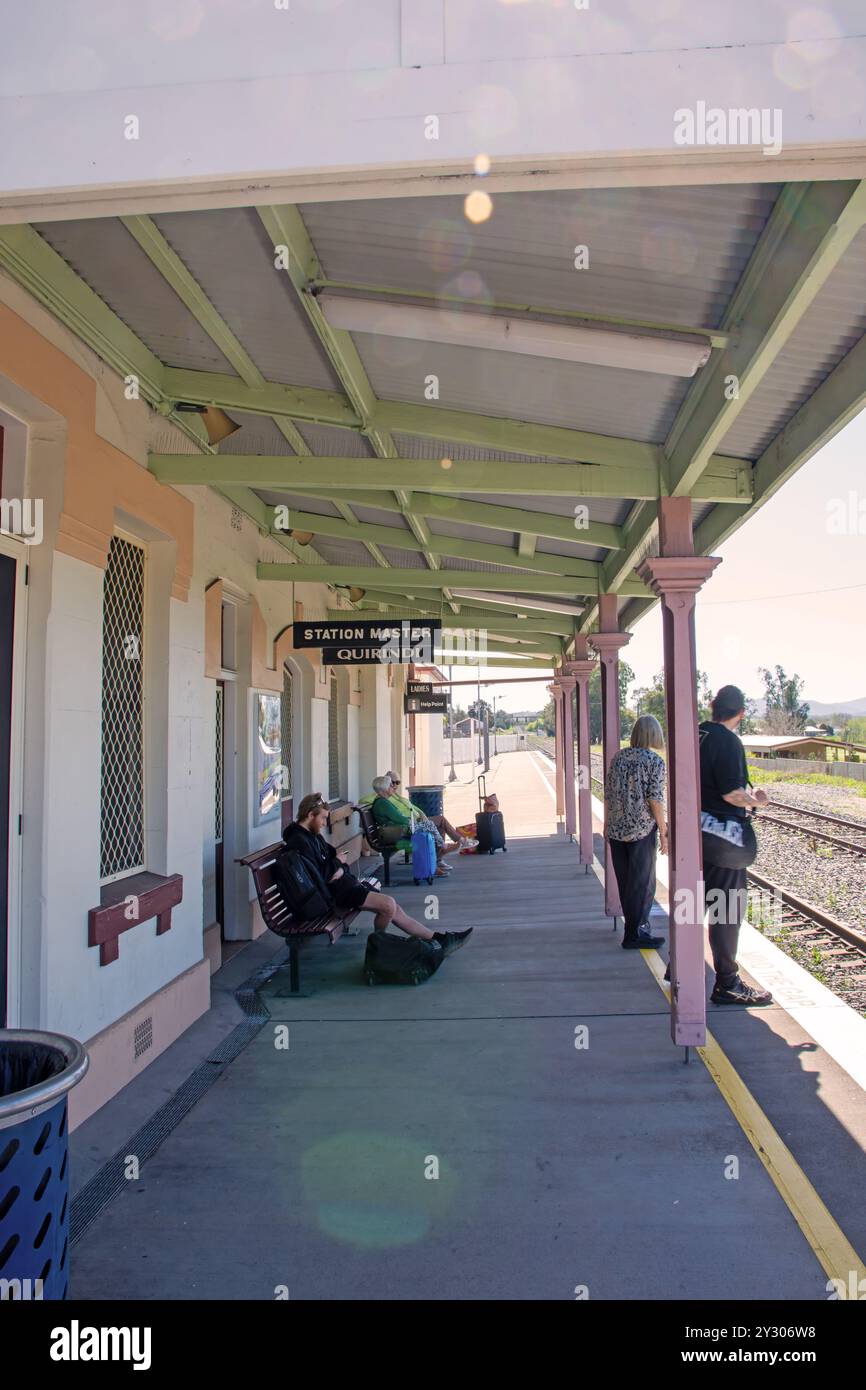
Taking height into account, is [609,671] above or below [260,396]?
below

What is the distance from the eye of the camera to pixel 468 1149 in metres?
3.53

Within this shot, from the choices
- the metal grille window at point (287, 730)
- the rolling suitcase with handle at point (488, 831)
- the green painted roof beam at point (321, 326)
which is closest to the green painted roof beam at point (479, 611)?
the metal grille window at point (287, 730)

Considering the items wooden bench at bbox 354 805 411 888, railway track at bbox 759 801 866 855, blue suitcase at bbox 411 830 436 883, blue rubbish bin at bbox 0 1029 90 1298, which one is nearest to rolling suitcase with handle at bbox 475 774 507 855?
wooden bench at bbox 354 805 411 888

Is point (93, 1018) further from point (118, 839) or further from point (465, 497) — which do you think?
point (465, 497)

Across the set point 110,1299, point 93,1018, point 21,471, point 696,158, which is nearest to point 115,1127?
point 93,1018

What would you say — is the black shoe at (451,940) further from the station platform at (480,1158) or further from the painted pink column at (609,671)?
the painted pink column at (609,671)

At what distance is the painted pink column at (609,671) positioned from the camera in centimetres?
748

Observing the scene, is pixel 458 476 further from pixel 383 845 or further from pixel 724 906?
pixel 383 845

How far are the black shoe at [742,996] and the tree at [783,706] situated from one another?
78234mm

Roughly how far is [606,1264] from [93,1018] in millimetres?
2465

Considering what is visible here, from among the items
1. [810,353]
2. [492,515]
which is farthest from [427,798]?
[810,353]

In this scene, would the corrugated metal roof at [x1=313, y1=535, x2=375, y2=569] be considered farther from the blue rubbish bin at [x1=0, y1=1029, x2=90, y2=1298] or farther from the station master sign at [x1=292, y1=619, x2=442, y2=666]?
the blue rubbish bin at [x1=0, y1=1029, x2=90, y2=1298]

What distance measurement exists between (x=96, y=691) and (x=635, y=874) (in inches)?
158

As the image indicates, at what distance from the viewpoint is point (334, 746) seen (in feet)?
39.2
